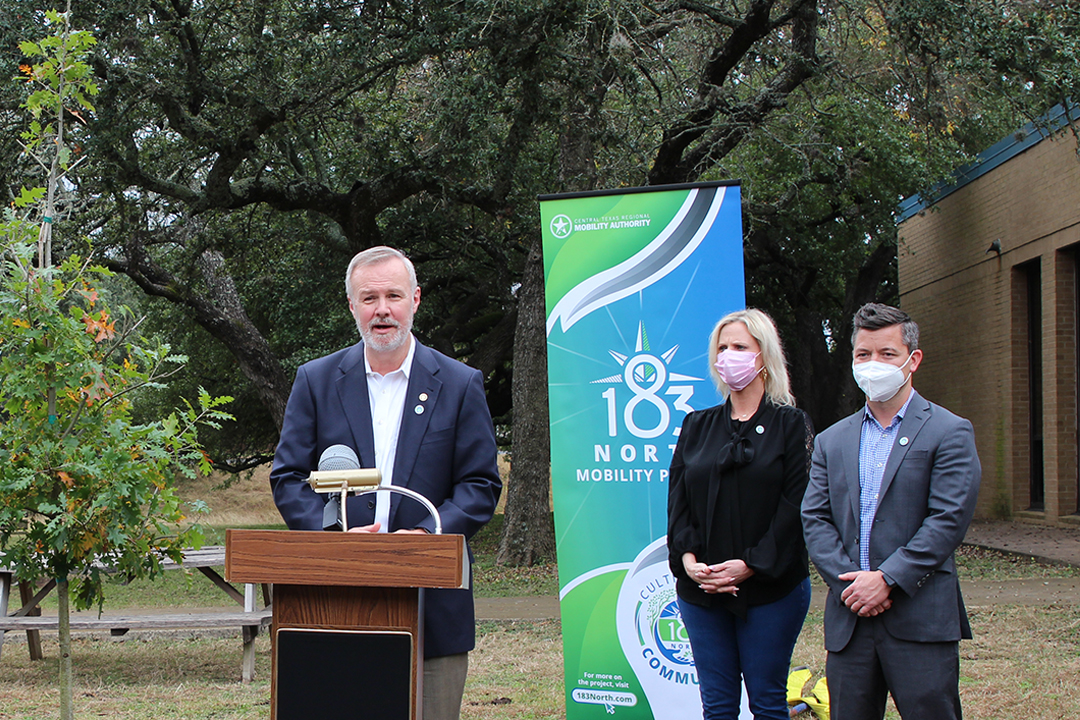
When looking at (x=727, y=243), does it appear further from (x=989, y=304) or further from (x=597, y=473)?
(x=989, y=304)

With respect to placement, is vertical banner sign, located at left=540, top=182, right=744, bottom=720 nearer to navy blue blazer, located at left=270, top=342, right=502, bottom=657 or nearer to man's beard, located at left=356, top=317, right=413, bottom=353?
navy blue blazer, located at left=270, top=342, right=502, bottom=657

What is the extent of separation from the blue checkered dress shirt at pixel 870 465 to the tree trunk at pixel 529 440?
33.0 ft

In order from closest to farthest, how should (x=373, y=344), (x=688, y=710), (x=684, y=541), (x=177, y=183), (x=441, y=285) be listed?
1. (x=373, y=344)
2. (x=684, y=541)
3. (x=688, y=710)
4. (x=177, y=183)
5. (x=441, y=285)

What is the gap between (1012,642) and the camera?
7.44m

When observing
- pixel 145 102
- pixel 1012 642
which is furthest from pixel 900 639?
pixel 145 102

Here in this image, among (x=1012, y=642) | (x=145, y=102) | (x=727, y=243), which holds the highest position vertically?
(x=145, y=102)

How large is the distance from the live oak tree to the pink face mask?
7181 millimetres

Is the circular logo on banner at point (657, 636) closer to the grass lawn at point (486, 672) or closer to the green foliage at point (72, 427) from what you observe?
the grass lawn at point (486, 672)

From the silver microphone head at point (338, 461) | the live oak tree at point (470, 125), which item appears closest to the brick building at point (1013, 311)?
the live oak tree at point (470, 125)

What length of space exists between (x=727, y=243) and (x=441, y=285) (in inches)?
540

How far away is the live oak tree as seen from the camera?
11.2 m

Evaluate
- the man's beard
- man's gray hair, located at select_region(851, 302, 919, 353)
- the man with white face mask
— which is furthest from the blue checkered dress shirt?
the man's beard

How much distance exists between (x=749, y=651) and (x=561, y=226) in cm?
276

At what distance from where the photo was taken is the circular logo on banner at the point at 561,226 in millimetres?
5781
